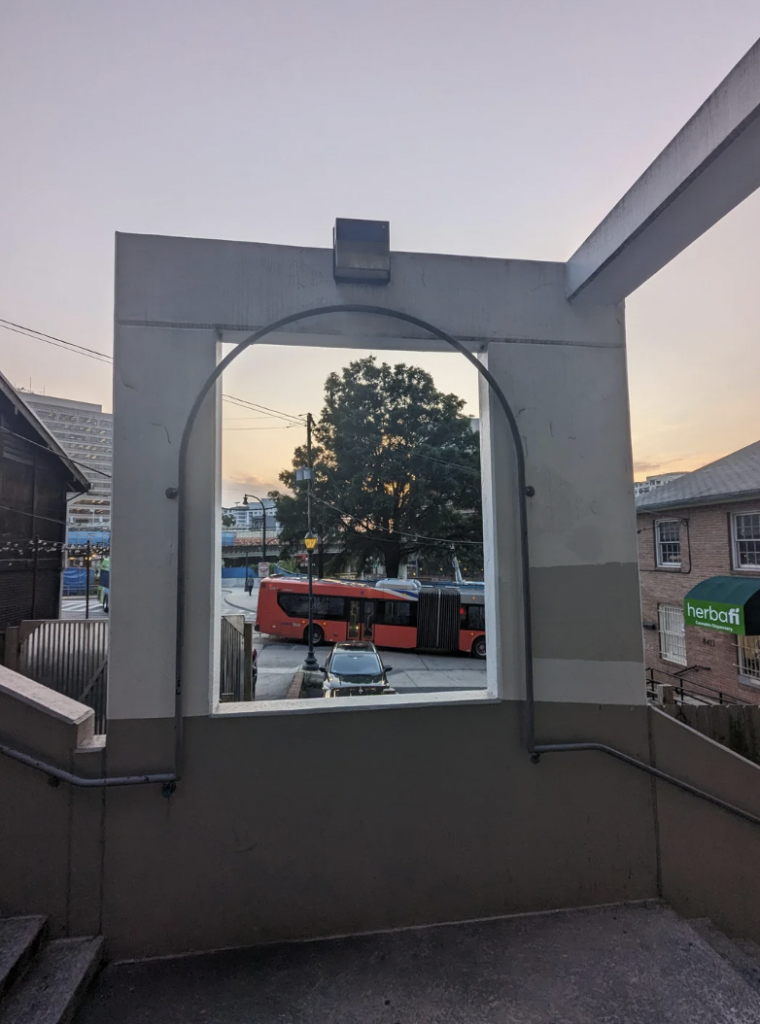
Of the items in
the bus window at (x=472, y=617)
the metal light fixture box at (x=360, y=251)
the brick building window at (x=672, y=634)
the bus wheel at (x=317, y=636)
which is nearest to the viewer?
the metal light fixture box at (x=360, y=251)

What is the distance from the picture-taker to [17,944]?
1.96 meters

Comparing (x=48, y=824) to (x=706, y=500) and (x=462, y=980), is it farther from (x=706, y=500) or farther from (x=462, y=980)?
(x=706, y=500)

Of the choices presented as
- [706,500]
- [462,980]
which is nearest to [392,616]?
[706,500]

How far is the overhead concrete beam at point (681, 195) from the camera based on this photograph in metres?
1.86

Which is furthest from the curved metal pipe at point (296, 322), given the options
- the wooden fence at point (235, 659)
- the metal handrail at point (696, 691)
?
the metal handrail at point (696, 691)

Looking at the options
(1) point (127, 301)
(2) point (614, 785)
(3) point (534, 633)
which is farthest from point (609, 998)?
(1) point (127, 301)

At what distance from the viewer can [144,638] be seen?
7.63ft

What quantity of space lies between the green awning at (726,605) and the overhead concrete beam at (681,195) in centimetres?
1187

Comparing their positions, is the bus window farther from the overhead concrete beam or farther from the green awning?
the overhead concrete beam

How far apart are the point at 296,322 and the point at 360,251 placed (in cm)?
54

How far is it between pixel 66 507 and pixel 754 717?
13676mm

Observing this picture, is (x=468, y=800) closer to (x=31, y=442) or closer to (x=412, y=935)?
(x=412, y=935)

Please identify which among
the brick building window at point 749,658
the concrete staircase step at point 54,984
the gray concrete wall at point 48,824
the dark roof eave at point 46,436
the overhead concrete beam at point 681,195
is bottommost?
the brick building window at point 749,658

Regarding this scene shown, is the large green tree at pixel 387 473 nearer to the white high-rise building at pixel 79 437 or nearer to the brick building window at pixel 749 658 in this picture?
the white high-rise building at pixel 79 437
